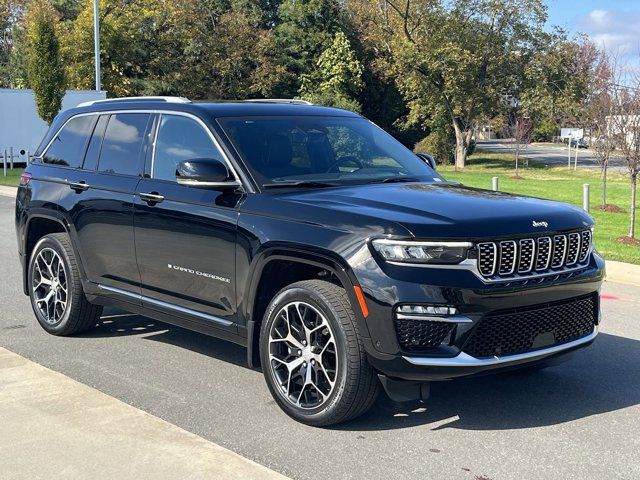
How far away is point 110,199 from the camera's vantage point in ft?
19.9

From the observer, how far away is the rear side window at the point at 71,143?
666 cm

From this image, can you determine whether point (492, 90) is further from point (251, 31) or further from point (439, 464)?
point (439, 464)

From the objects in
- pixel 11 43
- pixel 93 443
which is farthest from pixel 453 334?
pixel 11 43

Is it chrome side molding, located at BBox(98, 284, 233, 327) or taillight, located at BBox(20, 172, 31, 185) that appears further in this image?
taillight, located at BBox(20, 172, 31, 185)

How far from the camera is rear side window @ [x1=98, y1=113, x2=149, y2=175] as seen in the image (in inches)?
238

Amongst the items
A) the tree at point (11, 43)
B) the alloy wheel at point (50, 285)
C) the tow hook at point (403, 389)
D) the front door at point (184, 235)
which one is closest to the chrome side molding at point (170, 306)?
the front door at point (184, 235)

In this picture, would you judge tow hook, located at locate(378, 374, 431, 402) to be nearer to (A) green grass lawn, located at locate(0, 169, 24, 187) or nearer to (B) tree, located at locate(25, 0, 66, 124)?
(A) green grass lawn, located at locate(0, 169, 24, 187)

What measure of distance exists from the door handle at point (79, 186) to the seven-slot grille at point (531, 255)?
3363 millimetres

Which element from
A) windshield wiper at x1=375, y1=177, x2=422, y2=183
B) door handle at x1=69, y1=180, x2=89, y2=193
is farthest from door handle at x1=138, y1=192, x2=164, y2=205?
windshield wiper at x1=375, y1=177, x2=422, y2=183

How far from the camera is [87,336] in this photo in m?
6.84

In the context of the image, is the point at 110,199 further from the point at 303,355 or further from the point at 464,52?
the point at 464,52

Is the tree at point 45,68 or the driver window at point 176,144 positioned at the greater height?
the tree at point 45,68

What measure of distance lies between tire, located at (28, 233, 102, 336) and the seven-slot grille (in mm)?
3506

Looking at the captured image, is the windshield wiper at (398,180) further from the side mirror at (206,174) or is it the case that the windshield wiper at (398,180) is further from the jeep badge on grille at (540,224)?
the jeep badge on grille at (540,224)
